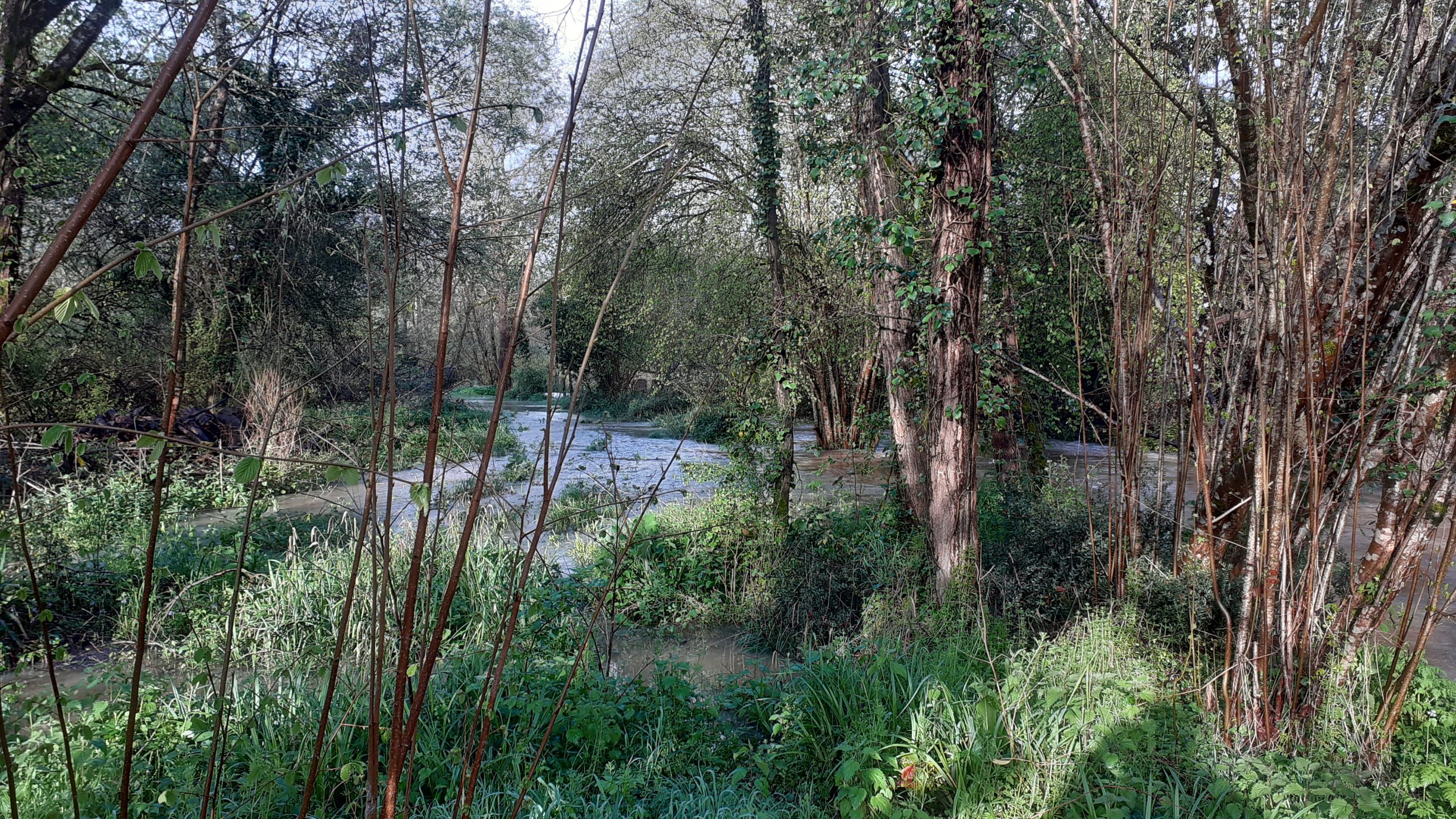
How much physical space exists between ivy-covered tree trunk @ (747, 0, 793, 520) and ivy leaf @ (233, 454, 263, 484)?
5.04 m

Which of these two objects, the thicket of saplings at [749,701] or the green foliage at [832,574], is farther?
the green foliage at [832,574]

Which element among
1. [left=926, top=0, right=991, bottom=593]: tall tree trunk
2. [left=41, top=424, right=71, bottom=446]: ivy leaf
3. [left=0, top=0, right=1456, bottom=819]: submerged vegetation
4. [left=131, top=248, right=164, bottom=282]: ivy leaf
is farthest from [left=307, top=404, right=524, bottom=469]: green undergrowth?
[left=131, top=248, right=164, bottom=282]: ivy leaf

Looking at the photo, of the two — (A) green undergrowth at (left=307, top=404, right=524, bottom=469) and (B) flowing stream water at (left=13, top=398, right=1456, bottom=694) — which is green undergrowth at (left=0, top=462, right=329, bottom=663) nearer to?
(B) flowing stream water at (left=13, top=398, right=1456, bottom=694)

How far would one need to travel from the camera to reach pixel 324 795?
9.22 feet

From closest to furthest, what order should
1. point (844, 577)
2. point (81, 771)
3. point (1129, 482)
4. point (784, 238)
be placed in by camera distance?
point (81, 771)
point (1129, 482)
point (844, 577)
point (784, 238)

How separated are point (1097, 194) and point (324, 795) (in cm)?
470

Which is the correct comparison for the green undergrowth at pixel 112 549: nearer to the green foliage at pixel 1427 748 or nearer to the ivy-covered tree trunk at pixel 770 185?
the ivy-covered tree trunk at pixel 770 185

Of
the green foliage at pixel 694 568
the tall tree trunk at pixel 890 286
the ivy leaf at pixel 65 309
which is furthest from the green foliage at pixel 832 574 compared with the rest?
the ivy leaf at pixel 65 309

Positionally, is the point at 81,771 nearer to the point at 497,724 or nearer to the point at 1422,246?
the point at 497,724

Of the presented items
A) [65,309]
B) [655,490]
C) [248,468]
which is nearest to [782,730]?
[655,490]

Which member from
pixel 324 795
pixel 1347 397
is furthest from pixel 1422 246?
pixel 324 795

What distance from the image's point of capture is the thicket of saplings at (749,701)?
8.77ft

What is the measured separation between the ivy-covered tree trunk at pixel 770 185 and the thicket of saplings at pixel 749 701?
2.45 ft

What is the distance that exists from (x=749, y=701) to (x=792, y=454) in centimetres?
260
